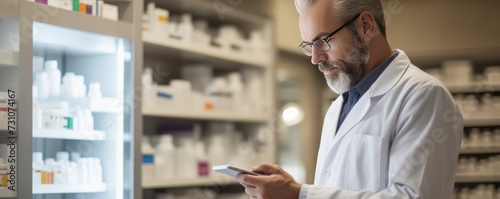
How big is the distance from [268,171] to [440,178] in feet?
1.73

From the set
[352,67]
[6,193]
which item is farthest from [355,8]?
[6,193]

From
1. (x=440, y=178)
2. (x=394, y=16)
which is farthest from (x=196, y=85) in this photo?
(x=440, y=178)

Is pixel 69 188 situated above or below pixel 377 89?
below

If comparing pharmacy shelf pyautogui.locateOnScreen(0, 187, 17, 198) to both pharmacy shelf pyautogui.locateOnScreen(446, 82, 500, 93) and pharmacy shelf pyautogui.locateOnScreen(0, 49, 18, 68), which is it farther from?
pharmacy shelf pyautogui.locateOnScreen(446, 82, 500, 93)

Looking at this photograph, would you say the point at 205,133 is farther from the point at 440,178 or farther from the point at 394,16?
the point at 440,178

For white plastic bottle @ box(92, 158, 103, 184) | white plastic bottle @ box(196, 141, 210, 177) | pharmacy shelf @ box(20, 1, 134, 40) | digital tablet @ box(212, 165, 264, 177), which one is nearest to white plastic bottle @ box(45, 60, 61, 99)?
pharmacy shelf @ box(20, 1, 134, 40)

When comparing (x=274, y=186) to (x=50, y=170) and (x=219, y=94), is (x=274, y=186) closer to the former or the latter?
(x=50, y=170)

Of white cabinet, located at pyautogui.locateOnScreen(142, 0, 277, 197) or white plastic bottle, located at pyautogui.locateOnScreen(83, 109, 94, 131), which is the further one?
white cabinet, located at pyautogui.locateOnScreen(142, 0, 277, 197)

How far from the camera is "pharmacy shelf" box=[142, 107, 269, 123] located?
4.01 metres

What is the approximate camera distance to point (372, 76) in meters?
2.28

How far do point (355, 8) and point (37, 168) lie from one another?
4.60 feet

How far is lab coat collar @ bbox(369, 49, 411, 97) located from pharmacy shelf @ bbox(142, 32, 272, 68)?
6.49ft

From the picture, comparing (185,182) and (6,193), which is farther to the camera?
(185,182)

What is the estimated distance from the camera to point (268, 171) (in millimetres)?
2180
